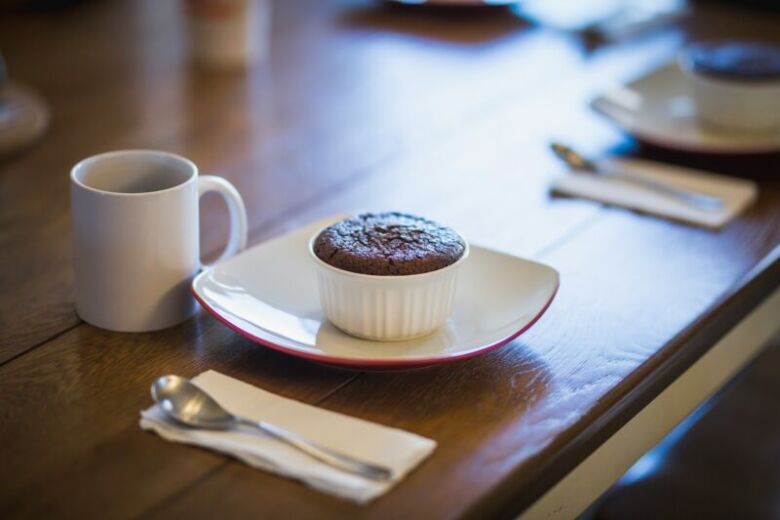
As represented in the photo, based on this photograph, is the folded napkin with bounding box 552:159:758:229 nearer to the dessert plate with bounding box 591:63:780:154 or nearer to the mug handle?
the dessert plate with bounding box 591:63:780:154

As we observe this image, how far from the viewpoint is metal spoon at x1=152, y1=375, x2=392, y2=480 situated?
637 mm

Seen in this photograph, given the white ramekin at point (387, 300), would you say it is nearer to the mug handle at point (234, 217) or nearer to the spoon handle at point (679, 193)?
the mug handle at point (234, 217)

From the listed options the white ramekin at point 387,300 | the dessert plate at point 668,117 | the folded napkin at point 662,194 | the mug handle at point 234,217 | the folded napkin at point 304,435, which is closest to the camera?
the folded napkin at point 304,435

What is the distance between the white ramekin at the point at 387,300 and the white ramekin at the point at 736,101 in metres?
0.63

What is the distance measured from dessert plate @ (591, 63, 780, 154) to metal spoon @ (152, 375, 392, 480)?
741 mm

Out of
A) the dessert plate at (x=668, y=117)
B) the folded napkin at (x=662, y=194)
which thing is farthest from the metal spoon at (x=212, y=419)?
the dessert plate at (x=668, y=117)

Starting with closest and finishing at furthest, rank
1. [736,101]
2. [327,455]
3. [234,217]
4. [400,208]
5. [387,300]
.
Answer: [327,455], [387,300], [234,217], [400,208], [736,101]

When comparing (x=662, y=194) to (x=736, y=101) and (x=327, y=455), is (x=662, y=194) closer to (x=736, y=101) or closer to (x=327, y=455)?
(x=736, y=101)

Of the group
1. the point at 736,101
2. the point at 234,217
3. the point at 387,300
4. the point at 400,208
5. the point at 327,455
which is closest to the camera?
the point at 327,455

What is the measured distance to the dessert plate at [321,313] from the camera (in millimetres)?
754

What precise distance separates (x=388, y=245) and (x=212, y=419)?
188mm

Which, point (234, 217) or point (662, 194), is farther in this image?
point (662, 194)

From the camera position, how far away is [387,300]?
75 centimetres

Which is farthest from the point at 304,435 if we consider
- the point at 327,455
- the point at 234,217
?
the point at 234,217
